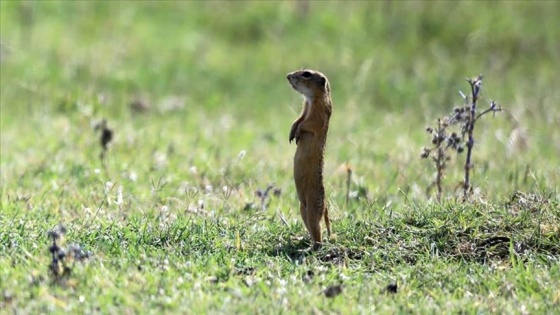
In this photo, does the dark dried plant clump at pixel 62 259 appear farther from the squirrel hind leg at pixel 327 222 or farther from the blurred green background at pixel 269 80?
the blurred green background at pixel 269 80

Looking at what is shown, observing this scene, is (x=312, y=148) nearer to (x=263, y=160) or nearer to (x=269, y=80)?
(x=263, y=160)

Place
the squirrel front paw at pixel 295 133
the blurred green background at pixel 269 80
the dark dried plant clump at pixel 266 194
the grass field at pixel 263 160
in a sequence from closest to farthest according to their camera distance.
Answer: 1. the grass field at pixel 263 160
2. the squirrel front paw at pixel 295 133
3. the dark dried plant clump at pixel 266 194
4. the blurred green background at pixel 269 80

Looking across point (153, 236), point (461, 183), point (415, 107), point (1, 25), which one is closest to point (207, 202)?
point (153, 236)

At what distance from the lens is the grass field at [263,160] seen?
16.3ft

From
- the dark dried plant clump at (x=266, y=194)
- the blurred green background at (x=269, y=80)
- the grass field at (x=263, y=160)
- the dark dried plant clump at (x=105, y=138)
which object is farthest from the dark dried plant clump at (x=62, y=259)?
the dark dried plant clump at (x=105, y=138)

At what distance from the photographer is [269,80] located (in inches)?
459

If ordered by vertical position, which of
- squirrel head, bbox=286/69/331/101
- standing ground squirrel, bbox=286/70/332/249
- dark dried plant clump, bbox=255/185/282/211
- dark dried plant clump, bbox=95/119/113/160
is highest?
→ squirrel head, bbox=286/69/331/101

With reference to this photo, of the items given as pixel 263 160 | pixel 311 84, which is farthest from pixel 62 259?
pixel 263 160

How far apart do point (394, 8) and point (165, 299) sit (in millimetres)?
9696

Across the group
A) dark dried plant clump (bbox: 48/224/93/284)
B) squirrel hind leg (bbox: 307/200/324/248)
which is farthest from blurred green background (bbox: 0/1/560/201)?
dark dried plant clump (bbox: 48/224/93/284)

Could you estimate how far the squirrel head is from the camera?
5609 millimetres

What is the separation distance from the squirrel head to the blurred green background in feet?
6.61

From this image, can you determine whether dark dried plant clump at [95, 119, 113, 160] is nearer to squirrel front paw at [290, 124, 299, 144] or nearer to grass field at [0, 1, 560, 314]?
grass field at [0, 1, 560, 314]

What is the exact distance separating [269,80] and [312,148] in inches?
244
